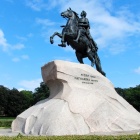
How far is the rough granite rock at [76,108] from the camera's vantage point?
1175cm

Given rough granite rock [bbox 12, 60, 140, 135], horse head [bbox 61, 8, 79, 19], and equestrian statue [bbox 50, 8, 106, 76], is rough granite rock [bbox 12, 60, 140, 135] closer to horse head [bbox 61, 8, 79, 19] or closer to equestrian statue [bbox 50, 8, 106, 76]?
equestrian statue [bbox 50, 8, 106, 76]

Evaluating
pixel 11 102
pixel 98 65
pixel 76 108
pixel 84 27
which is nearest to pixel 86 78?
pixel 76 108

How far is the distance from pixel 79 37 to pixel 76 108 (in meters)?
5.98

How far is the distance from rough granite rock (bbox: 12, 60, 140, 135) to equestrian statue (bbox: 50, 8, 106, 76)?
3604 mm

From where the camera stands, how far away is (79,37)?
1744cm

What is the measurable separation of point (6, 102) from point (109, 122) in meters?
49.5

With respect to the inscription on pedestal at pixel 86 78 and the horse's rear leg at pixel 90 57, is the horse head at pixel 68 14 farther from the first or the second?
the inscription on pedestal at pixel 86 78

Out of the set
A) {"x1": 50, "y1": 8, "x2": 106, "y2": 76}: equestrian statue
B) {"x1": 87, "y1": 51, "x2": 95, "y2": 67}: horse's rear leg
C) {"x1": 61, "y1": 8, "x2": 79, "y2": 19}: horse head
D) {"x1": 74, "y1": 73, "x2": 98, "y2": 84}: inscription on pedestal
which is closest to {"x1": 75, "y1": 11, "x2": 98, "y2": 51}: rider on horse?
{"x1": 50, "y1": 8, "x2": 106, "y2": 76}: equestrian statue

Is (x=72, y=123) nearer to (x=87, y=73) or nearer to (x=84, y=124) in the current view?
(x=84, y=124)

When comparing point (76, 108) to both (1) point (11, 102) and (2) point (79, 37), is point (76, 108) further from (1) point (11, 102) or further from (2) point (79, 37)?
(1) point (11, 102)

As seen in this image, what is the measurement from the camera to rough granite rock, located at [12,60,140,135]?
1175cm

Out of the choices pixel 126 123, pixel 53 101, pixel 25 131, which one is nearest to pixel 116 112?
pixel 126 123

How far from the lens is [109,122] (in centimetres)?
1268

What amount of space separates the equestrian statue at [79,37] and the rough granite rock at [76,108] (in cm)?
360
